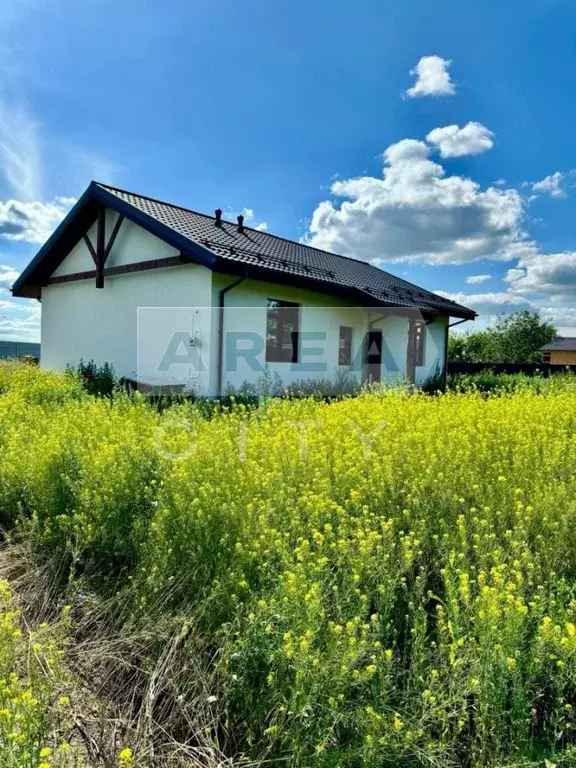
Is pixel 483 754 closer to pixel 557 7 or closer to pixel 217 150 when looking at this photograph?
pixel 557 7

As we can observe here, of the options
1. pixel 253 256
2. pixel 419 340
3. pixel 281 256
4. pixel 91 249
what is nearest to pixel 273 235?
pixel 281 256

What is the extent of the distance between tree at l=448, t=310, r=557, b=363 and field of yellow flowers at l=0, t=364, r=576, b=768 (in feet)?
A: 103

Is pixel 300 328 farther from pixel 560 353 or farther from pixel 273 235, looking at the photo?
pixel 560 353

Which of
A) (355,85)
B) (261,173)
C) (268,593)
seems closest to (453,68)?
(355,85)

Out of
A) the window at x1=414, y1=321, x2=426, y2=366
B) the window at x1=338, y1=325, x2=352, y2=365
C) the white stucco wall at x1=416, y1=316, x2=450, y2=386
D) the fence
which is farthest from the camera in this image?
the fence

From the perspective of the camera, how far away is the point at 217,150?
10.9 metres

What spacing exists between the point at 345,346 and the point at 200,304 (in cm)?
493

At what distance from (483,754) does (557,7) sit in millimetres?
9222

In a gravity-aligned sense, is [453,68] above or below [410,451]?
above

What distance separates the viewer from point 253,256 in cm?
1083

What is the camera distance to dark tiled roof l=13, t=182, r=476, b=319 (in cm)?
1011

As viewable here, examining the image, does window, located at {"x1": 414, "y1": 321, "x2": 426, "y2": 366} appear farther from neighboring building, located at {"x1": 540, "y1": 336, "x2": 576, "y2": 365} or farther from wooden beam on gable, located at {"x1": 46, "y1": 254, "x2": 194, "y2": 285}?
neighboring building, located at {"x1": 540, "y1": 336, "x2": 576, "y2": 365}

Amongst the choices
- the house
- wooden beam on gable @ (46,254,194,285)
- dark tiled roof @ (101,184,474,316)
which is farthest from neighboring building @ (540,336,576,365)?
wooden beam on gable @ (46,254,194,285)

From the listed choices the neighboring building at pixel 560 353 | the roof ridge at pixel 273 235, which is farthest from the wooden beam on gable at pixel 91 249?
the neighboring building at pixel 560 353
